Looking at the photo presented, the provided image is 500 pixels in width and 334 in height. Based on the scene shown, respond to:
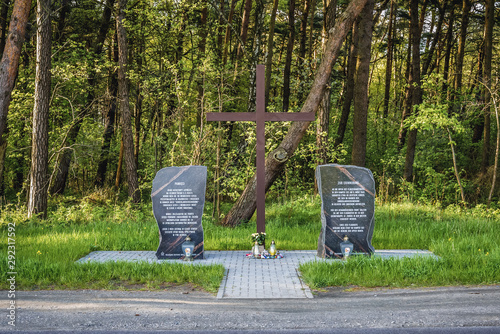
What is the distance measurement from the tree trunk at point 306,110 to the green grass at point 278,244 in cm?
43

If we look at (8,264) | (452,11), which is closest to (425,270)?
(8,264)

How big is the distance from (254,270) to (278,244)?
2207 millimetres

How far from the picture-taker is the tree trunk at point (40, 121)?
13531mm

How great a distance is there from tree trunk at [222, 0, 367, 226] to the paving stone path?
2.56 m

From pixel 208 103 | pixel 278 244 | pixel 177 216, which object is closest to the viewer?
pixel 177 216

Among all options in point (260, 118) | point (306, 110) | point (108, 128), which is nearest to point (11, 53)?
point (260, 118)

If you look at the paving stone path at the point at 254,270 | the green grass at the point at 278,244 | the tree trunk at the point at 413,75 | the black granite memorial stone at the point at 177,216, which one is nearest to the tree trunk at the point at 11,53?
the green grass at the point at 278,244

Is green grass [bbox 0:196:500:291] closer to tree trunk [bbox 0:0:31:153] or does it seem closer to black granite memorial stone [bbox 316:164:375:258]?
black granite memorial stone [bbox 316:164:375:258]

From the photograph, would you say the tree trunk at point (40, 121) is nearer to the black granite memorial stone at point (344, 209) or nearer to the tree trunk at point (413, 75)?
the black granite memorial stone at point (344, 209)

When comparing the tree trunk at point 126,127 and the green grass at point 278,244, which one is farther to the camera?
the tree trunk at point 126,127

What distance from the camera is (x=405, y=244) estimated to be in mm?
9648

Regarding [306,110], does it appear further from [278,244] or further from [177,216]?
[177,216]

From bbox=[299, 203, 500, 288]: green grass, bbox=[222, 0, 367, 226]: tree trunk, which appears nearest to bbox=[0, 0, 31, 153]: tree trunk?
bbox=[222, 0, 367, 226]: tree trunk

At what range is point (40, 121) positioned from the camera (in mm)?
13617
